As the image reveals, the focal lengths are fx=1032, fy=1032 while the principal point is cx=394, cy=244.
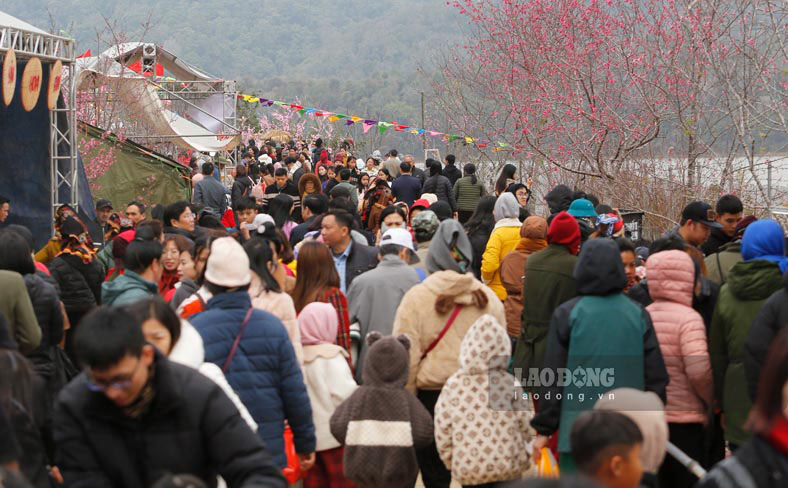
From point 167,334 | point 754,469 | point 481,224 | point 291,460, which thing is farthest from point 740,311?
point 481,224

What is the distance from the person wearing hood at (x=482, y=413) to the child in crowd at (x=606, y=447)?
2.02 meters

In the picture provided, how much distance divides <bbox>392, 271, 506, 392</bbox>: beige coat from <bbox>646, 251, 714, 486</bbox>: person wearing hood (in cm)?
93

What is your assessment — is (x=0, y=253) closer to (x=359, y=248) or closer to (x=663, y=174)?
(x=359, y=248)

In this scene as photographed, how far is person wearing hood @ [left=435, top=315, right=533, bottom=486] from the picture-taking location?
212 inches

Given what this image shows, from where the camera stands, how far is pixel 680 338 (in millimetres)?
5582

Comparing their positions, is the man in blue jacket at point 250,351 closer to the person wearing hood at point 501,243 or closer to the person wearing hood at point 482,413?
the person wearing hood at point 482,413

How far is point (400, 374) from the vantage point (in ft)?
17.8

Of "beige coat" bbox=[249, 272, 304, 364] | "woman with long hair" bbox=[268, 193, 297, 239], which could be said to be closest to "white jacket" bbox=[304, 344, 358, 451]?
"beige coat" bbox=[249, 272, 304, 364]

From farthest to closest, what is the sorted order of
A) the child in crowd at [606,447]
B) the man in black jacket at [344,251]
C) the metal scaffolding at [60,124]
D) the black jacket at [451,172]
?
the black jacket at [451,172], the metal scaffolding at [60,124], the man in black jacket at [344,251], the child in crowd at [606,447]

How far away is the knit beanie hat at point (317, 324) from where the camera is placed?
18.8 ft

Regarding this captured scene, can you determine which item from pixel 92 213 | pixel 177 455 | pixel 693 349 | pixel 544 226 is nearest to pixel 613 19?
pixel 92 213

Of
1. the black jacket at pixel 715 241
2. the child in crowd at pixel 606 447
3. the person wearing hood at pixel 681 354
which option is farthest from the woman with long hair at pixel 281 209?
the child in crowd at pixel 606 447

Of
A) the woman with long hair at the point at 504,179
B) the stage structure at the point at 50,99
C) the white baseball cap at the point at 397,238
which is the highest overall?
the stage structure at the point at 50,99

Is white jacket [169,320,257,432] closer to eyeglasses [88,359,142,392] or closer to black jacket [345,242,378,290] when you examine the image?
eyeglasses [88,359,142,392]
